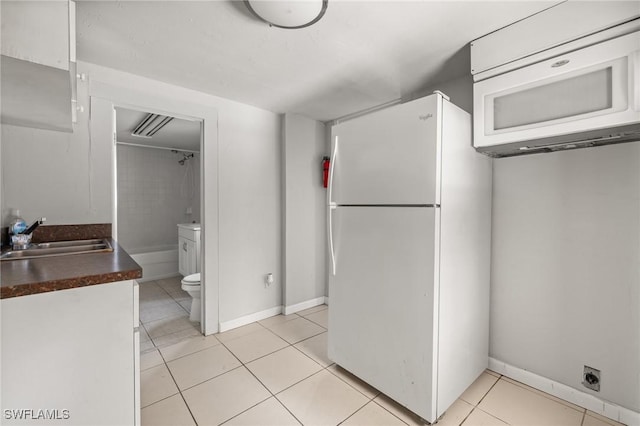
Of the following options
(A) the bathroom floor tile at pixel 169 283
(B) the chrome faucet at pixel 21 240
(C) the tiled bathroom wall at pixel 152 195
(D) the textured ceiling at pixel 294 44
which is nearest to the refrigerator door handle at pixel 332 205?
(D) the textured ceiling at pixel 294 44

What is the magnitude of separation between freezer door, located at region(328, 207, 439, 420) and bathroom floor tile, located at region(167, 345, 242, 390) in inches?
32.0

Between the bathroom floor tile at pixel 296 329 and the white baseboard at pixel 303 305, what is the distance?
17cm

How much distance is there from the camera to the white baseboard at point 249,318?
2.67m

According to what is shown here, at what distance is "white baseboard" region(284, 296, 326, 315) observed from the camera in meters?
3.06

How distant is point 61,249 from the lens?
168cm

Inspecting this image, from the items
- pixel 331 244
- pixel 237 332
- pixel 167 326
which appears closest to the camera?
pixel 331 244

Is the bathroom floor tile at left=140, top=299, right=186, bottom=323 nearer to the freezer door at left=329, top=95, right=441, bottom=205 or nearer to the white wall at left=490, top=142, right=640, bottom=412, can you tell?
the freezer door at left=329, top=95, right=441, bottom=205

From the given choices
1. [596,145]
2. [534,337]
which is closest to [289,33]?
[596,145]

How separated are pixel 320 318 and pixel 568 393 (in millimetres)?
1985

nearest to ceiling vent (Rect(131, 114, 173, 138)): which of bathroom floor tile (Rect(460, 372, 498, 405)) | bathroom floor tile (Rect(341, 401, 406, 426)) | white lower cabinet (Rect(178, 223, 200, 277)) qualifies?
white lower cabinet (Rect(178, 223, 200, 277))

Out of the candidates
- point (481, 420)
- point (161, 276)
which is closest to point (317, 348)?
point (481, 420)

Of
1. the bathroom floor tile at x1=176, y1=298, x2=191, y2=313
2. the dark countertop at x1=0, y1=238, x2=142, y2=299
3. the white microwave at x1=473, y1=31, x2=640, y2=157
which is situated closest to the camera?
the dark countertop at x1=0, y1=238, x2=142, y2=299

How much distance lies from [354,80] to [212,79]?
1152 millimetres

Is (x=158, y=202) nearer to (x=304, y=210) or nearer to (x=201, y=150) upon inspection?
(x=201, y=150)
